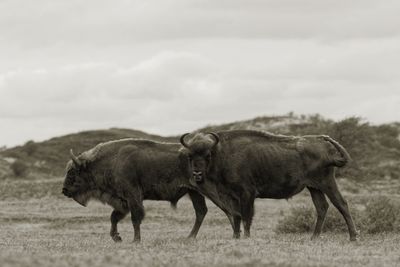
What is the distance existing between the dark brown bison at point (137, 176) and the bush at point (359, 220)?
3645mm

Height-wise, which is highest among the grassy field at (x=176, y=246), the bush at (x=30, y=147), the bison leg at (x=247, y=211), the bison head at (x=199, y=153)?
the bush at (x=30, y=147)

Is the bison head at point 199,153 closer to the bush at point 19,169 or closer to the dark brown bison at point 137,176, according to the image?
the dark brown bison at point 137,176

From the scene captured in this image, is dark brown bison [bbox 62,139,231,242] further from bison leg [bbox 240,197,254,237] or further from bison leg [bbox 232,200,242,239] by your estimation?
bison leg [bbox 240,197,254,237]

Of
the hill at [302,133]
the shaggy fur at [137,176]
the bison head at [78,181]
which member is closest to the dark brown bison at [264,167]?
the shaggy fur at [137,176]

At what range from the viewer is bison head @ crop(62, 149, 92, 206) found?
1831cm

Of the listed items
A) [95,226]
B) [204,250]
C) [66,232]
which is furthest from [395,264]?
[95,226]

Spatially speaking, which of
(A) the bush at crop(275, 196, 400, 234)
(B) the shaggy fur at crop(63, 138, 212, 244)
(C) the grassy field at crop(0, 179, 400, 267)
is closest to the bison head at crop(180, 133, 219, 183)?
(B) the shaggy fur at crop(63, 138, 212, 244)

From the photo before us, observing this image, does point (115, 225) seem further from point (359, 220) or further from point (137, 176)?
point (359, 220)

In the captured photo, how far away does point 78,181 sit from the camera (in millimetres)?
18438

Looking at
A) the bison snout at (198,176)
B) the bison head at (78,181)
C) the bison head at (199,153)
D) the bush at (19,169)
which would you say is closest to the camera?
the bison snout at (198,176)

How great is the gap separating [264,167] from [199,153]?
4.29ft

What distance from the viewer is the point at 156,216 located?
92.7 feet

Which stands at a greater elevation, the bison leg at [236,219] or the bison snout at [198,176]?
the bison snout at [198,176]

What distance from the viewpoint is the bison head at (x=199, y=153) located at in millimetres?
17047
